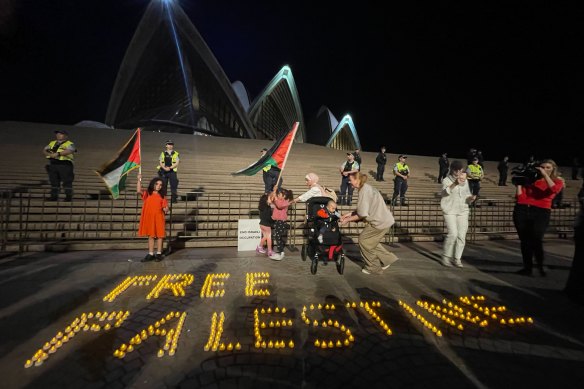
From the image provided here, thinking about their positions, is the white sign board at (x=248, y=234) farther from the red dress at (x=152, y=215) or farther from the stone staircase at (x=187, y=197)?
the red dress at (x=152, y=215)

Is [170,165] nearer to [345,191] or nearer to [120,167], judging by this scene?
[120,167]

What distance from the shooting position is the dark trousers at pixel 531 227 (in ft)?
13.9

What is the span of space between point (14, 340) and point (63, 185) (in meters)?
5.99

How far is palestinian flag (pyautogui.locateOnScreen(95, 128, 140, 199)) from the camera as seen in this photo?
4.58 m

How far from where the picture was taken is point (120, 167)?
→ 4.83 metres

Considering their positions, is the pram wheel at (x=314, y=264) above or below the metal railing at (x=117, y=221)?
below

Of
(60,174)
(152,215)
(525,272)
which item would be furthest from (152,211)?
(525,272)

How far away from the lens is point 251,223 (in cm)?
588

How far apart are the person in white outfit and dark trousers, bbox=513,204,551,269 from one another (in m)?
0.70

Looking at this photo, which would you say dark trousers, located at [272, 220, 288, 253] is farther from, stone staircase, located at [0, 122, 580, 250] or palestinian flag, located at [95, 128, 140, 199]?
palestinian flag, located at [95, 128, 140, 199]

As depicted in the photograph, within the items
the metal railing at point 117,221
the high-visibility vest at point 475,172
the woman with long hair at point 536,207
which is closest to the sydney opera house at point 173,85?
the metal railing at point 117,221

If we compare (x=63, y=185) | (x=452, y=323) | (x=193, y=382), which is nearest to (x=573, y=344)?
(x=452, y=323)

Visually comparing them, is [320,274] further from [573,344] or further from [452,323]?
[573,344]

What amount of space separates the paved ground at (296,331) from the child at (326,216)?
704 millimetres
